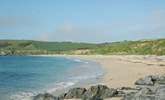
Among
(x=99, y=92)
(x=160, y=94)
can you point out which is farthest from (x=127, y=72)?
(x=160, y=94)

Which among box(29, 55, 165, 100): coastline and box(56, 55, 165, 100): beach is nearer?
box(29, 55, 165, 100): coastline

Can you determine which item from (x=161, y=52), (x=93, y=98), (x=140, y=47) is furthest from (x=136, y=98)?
(x=140, y=47)

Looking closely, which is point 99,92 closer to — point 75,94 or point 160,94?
point 75,94

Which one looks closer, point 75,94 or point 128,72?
point 75,94

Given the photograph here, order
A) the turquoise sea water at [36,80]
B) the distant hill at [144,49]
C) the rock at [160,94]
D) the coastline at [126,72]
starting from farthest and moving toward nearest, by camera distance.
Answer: the distant hill at [144,49] < the coastline at [126,72] < the turquoise sea water at [36,80] < the rock at [160,94]

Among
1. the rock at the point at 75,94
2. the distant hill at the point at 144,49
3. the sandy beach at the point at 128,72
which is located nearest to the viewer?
the rock at the point at 75,94

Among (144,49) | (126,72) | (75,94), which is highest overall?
(75,94)

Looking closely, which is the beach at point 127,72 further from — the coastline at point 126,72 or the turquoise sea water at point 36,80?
the turquoise sea water at point 36,80

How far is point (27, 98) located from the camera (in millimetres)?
25984

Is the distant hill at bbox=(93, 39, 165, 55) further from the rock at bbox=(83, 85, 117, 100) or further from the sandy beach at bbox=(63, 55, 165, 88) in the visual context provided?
the rock at bbox=(83, 85, 117, 100)

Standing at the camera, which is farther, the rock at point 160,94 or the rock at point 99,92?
the rock at point 99,92

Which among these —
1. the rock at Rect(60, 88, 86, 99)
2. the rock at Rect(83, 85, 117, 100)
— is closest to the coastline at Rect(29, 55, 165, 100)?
the rock at Rect(83, 85, 117, 100)

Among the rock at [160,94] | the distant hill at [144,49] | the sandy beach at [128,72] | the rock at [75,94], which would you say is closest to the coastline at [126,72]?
the sandy beach at [128,72]

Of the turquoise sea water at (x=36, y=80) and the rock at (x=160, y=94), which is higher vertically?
the rock at (x=160, y=94)
